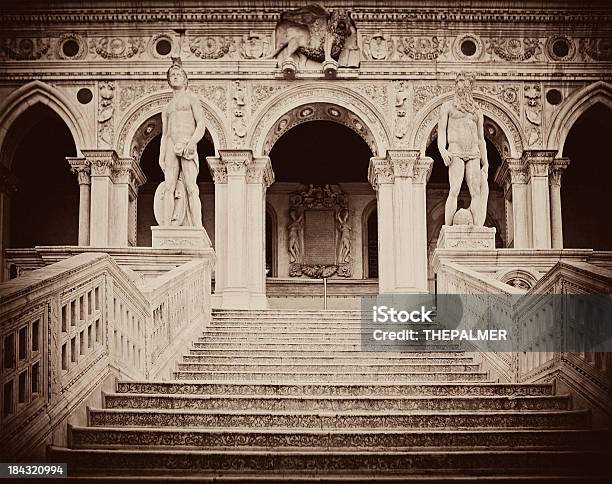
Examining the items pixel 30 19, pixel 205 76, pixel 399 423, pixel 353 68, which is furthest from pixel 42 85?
pixel 399 423

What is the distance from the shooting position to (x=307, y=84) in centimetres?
2066

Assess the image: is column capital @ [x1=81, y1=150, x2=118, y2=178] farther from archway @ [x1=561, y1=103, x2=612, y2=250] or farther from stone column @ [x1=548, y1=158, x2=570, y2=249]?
archway @ [x1=561, y1=103, x2=612, y2=250]

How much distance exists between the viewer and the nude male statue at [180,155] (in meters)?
15.4

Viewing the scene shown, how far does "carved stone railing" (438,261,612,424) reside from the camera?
7805 mm

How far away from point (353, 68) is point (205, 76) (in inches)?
123

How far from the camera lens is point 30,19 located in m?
20.7

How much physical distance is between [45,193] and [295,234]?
6.33m

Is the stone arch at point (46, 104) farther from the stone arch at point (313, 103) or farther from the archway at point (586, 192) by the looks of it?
the archway at point (586, 192)

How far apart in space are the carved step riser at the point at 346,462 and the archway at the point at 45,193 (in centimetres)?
1783

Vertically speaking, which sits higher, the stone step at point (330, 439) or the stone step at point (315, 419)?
the stone step at point (315, 419)

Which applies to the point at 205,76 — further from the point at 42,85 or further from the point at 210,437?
the point at 210,437

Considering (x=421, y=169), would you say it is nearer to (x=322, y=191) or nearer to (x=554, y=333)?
(x=322, y=191)

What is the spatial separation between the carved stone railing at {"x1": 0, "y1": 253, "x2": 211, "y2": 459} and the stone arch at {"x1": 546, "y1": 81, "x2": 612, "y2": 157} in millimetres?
12166

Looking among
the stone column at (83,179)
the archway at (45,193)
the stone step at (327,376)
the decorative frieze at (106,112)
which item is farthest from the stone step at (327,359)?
the archway at (45,193)
